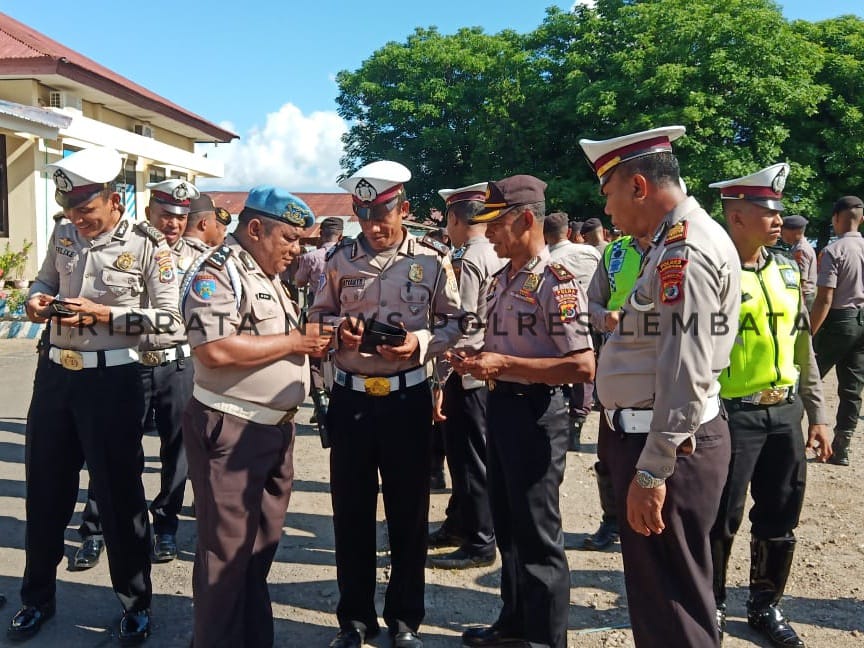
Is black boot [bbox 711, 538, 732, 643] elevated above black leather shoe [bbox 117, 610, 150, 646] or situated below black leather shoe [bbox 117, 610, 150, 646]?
above

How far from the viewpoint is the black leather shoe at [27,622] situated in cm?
326

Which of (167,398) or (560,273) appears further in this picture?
(167,398)

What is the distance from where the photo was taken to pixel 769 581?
3389mm

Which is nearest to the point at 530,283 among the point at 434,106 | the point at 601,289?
the point at 601,289

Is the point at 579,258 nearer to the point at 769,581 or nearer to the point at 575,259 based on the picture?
the point at 575,259

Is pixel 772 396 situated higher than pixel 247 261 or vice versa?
pixel 247 261

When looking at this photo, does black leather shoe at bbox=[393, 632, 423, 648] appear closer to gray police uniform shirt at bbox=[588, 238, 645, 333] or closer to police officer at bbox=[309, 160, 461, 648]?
police officer at bbox=[309, 160, 461, 648]

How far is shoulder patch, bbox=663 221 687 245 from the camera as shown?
88.2 inches

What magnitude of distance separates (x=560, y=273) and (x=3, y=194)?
1658cm

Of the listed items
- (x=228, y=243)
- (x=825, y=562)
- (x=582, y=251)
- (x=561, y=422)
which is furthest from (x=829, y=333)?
(x=228, y=243)

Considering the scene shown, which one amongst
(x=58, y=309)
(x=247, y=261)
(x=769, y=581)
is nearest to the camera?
(x=247, y=261)

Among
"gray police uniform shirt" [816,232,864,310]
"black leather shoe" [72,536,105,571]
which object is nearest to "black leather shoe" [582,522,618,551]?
"black leather shoe" [72,536,105,571]

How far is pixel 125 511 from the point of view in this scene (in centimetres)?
333

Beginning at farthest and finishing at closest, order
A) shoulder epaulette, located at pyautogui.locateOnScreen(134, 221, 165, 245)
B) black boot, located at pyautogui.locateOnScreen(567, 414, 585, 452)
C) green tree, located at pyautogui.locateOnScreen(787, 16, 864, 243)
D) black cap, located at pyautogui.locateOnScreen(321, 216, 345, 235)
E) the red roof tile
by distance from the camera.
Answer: green tree, located at pyautogui.locateOnScreen(787, 16, 864, 243) < the red roof tile < black cap, located at pyautogui.locateOnScreen(321, 216, 345, 235) < black boot, located at pyautogui.locateOnScreen(567, 414, 585, 452) < shoulder epaulette, located at pyautogui.locateOnScreen(134, 221, 165, 245)
